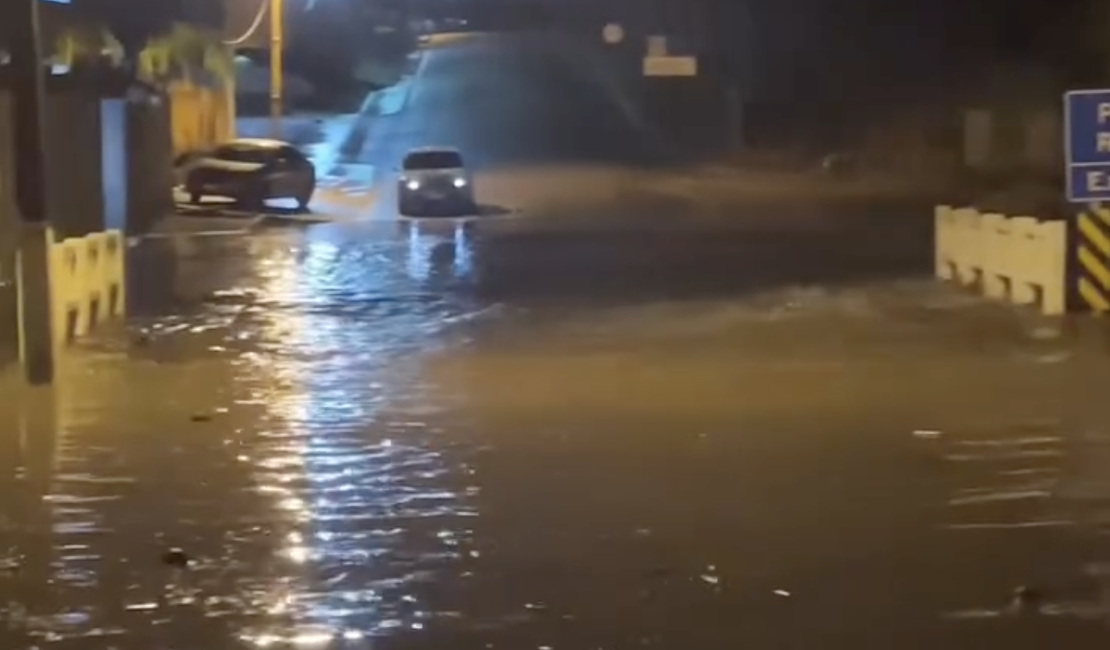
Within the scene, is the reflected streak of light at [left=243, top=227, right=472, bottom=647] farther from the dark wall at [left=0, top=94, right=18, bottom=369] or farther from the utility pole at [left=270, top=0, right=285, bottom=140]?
the utility pole at [left=270, top=0, right=285, bottom=140]

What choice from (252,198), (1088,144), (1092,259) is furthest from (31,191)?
(252,198)

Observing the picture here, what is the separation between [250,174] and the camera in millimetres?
43312

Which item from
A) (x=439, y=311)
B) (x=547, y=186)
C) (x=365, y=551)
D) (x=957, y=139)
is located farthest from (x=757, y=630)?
(x=957, y=139)

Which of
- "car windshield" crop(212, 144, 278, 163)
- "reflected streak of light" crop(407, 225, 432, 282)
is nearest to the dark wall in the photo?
"reflected streak of light" crop(407, 225, 432, 282)

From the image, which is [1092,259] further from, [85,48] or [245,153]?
[245,153]

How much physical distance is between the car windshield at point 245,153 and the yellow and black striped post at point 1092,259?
2576cm

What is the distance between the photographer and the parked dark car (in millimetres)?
43250

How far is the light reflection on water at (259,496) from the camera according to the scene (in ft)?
30.8

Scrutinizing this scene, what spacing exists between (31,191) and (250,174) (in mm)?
26937

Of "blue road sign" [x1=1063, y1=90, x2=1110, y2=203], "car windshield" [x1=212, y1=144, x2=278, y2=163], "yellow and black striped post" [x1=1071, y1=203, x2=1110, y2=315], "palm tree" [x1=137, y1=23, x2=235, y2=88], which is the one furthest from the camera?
"car windshield" [x1=212, y1=144, x2=278, y2=163]

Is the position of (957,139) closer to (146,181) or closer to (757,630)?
(146,181)

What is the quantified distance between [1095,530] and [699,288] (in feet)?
45.8

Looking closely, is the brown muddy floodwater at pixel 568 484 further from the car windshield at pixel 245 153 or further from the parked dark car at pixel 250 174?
the car windshield at pixel 245 153

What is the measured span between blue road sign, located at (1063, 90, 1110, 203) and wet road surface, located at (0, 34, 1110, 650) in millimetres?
1381
